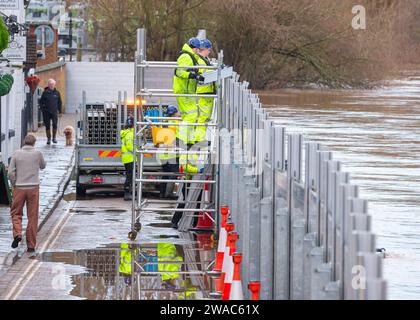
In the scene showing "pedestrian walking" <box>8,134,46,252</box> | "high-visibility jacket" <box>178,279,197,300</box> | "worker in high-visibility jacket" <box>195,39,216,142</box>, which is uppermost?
"worker in high-visibility jacket" <box>195,39,216,142</box>

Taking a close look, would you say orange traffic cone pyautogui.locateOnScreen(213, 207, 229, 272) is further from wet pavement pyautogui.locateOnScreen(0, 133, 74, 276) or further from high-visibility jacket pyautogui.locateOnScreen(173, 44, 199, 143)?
high-visibility jacket pyautogui.locateOnScreen(173, 44, 199, 143)

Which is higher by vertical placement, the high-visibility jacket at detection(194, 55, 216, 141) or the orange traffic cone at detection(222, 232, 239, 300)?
the high-visibility jacket at detection(194, 55, 216, 141)

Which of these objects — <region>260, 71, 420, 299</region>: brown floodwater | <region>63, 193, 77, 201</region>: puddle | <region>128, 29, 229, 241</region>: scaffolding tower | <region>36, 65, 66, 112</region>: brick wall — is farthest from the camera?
<region>36, 65, 66, 112</region>: brick wall

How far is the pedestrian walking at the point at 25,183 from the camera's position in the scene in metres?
17.6

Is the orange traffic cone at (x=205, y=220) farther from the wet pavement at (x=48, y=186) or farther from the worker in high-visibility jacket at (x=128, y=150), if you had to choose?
the worker in high-visibility jacket at (x=128, y=150)

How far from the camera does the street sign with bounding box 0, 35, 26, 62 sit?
2780 cm

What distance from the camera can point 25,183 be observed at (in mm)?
17562

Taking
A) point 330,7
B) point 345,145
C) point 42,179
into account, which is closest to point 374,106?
point 330,7

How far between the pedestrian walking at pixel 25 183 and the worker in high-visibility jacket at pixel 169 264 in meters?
1.75

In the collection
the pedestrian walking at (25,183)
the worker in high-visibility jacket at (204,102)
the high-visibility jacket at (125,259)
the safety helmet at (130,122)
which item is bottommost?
the high-visibility jacket at (125,259)

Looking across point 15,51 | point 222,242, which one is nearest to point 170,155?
point 15,51

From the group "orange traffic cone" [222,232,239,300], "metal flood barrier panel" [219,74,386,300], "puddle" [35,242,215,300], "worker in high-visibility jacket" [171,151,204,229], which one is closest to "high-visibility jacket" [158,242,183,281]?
"puddle" [35,242,215,300]

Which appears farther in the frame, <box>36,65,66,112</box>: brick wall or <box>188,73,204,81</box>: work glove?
<box>36,65,66,112</box>: brick wall

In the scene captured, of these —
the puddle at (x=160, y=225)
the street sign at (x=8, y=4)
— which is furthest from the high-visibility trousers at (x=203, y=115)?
the street sign at (x=8, y=4)
